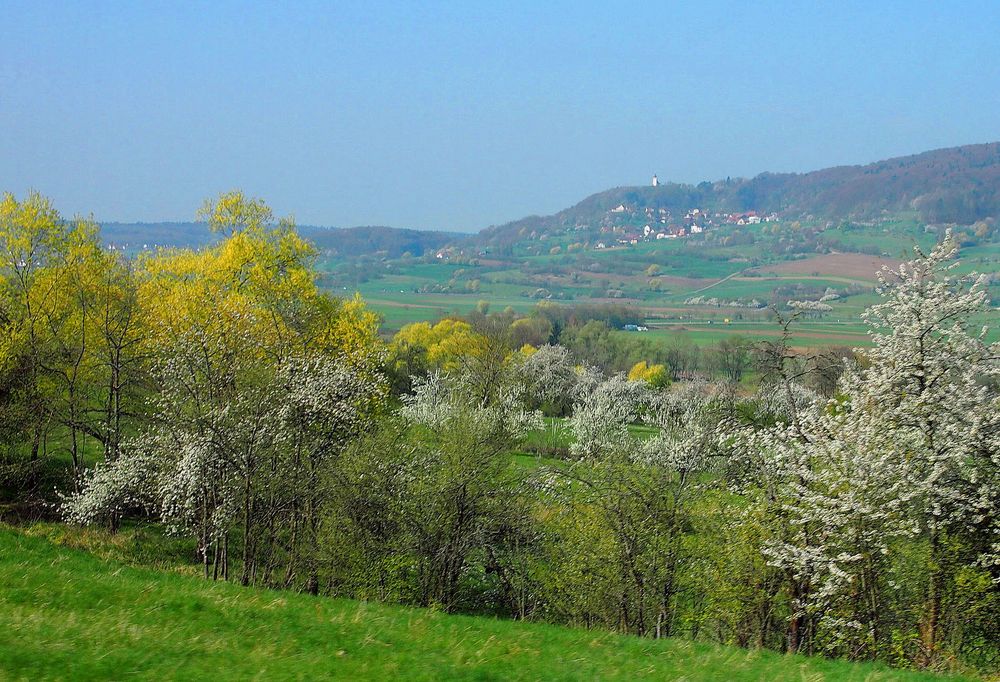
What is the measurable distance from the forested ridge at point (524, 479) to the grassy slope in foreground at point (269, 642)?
567cm

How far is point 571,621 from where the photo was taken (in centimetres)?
2514

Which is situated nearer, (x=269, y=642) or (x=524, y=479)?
(x=269, y=642)

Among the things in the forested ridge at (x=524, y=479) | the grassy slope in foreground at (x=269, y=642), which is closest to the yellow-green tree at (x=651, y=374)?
the forested ridge at (x=524, y=479)

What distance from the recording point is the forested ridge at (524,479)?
62.2 ft

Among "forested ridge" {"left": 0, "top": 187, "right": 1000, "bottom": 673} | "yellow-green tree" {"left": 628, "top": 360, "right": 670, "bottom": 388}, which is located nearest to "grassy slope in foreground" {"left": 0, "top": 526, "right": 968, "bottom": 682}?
"forested ridge" {"left": 0, "top": 187, "right": 1000, "bottom": 673}

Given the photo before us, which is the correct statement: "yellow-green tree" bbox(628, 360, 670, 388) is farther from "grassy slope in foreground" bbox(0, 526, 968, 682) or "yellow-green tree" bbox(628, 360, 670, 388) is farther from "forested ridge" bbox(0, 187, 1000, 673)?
"grassy slope in foreground" bbox(0, 526, 968, 682)

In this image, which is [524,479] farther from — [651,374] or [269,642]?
[651,374]

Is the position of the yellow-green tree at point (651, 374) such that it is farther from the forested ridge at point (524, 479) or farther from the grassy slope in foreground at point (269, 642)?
the grassy slope in foreground at point (269, 642)

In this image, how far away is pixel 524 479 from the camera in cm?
2731

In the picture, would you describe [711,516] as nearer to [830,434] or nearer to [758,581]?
[758,581]

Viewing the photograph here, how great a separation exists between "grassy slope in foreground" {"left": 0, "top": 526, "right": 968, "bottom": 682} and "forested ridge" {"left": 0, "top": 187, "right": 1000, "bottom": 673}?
567cm

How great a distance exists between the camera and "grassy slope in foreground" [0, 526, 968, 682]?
9.67m

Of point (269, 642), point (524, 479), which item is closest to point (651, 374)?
point (524, 479)

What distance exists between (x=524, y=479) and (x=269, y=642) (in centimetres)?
1640
